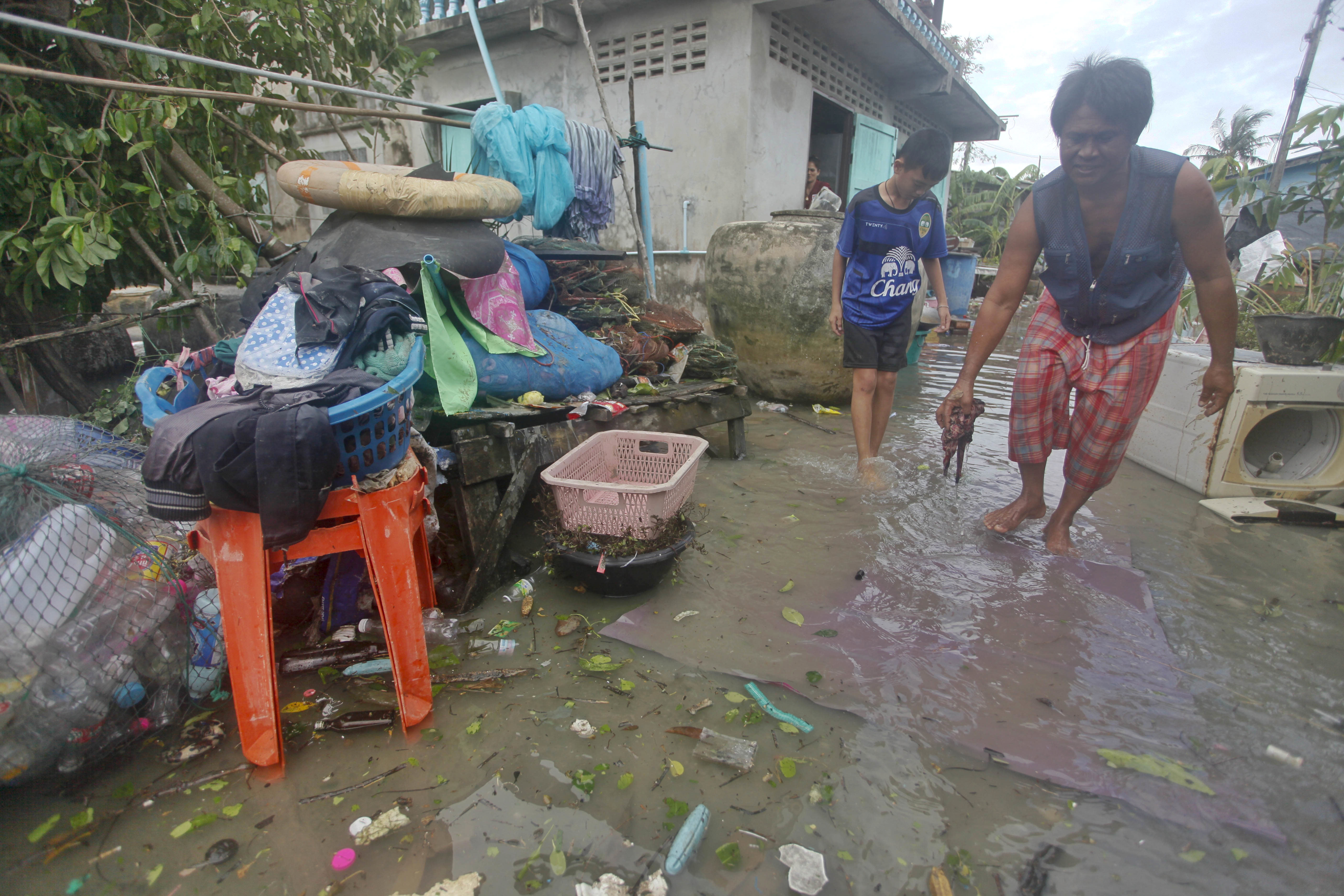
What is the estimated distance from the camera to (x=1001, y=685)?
1957mm

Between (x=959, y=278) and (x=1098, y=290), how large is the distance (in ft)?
27.3

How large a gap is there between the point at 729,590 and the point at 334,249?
2.26 metres

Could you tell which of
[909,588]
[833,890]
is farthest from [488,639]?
[909,588]

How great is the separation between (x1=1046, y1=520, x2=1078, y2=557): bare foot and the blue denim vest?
85cm

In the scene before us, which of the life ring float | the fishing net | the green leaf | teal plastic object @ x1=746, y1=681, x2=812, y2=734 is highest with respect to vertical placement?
the life ring float

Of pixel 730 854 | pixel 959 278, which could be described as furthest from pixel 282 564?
pixel 959 278

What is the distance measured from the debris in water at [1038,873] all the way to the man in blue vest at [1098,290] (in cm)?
170

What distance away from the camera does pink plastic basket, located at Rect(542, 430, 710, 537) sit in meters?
2.30

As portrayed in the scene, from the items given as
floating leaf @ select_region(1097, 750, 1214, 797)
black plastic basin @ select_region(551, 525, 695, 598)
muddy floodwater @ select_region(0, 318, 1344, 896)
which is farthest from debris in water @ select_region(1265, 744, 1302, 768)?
black plastic basin @ select_region(551, 525, 695, 598)

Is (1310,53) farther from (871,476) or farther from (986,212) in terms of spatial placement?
(871,476)

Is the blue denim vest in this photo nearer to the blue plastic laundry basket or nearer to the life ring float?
the life ring float

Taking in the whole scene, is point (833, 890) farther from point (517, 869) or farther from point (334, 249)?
point (334, 249)

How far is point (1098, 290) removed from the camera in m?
2.53

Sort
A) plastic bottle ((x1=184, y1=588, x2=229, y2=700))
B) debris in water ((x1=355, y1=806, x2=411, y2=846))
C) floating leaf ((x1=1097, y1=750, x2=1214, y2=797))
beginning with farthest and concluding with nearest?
plastic bottle ((x1=184, y1=588, x2=229, y2=700)) < floating leaf ((x1=1097, y1=750, x2=1214, y2=797)) < debris in water ((x1=355, y1=806, x2=411, y2=846))
